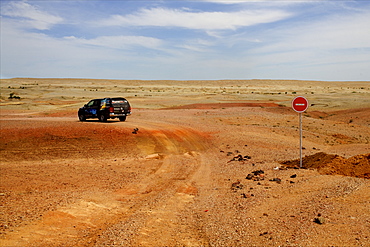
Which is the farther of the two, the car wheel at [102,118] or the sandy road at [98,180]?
the car wheel at [102,118]

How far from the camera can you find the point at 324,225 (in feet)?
24.4

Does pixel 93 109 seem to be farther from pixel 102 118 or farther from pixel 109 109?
pixel 109 109

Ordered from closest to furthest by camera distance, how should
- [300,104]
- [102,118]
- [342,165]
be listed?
[342,165] < [300,104] < [102,118]

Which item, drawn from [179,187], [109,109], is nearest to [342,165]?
[179,187]

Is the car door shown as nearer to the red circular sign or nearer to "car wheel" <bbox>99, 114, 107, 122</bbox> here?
"car wheel" <bbox>99, 114, 107, 122</bbox>

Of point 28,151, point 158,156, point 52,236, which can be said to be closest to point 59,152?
point 28,151

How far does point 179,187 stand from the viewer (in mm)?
12477

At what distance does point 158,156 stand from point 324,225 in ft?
37.4

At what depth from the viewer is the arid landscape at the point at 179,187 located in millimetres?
7695

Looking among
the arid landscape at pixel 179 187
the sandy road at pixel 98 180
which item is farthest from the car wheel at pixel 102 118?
the arid landscape at pixel 179 187

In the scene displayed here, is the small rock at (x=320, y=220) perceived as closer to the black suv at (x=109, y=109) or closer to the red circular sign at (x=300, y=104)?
the red circular sign at (x=300, y=104)

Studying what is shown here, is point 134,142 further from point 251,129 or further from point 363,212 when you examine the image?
point 363,212

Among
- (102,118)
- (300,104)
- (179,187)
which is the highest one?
(300,104)

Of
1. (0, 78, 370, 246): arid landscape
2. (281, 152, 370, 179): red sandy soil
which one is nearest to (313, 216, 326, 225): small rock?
(0, 78, 370, 246): arid landscape
